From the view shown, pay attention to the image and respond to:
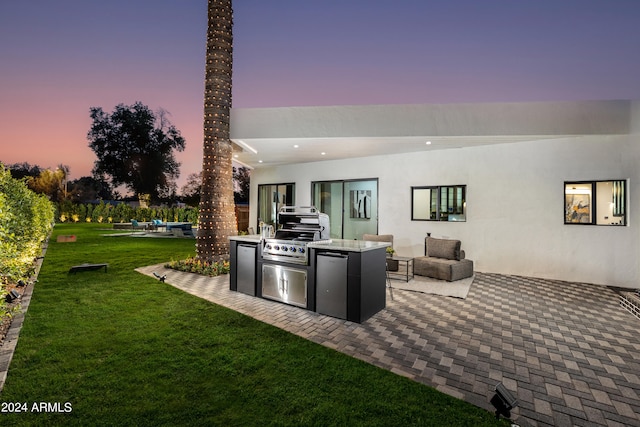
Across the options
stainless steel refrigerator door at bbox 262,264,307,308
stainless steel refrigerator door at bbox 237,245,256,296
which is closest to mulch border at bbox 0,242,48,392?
stainless steel refrigerator door at bbox 237,245,256,296

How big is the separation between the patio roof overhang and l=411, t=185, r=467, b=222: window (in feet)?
4.10

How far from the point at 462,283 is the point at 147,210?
2555 cm

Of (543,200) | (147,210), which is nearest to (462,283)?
(543,200)

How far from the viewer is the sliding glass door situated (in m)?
11.1

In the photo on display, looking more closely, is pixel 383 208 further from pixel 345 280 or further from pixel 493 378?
pixel 493 378

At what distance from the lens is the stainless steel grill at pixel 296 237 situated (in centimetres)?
447

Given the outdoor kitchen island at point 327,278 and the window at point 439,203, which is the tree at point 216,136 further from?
the window at point 439,203

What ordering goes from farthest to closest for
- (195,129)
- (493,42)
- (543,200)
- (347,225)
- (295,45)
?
(195,129) < (295,45) < (493,42) < (347,225) < (543,200)

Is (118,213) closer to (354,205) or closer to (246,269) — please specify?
(354,205)

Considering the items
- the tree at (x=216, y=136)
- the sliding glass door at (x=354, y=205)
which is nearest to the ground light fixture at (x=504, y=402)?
the tree at (x=216, y=136)

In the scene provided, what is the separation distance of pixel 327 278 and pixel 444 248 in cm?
421

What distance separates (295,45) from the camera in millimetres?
15125

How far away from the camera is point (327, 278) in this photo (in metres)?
4.23

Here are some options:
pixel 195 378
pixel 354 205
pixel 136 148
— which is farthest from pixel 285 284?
pixel 136 148
